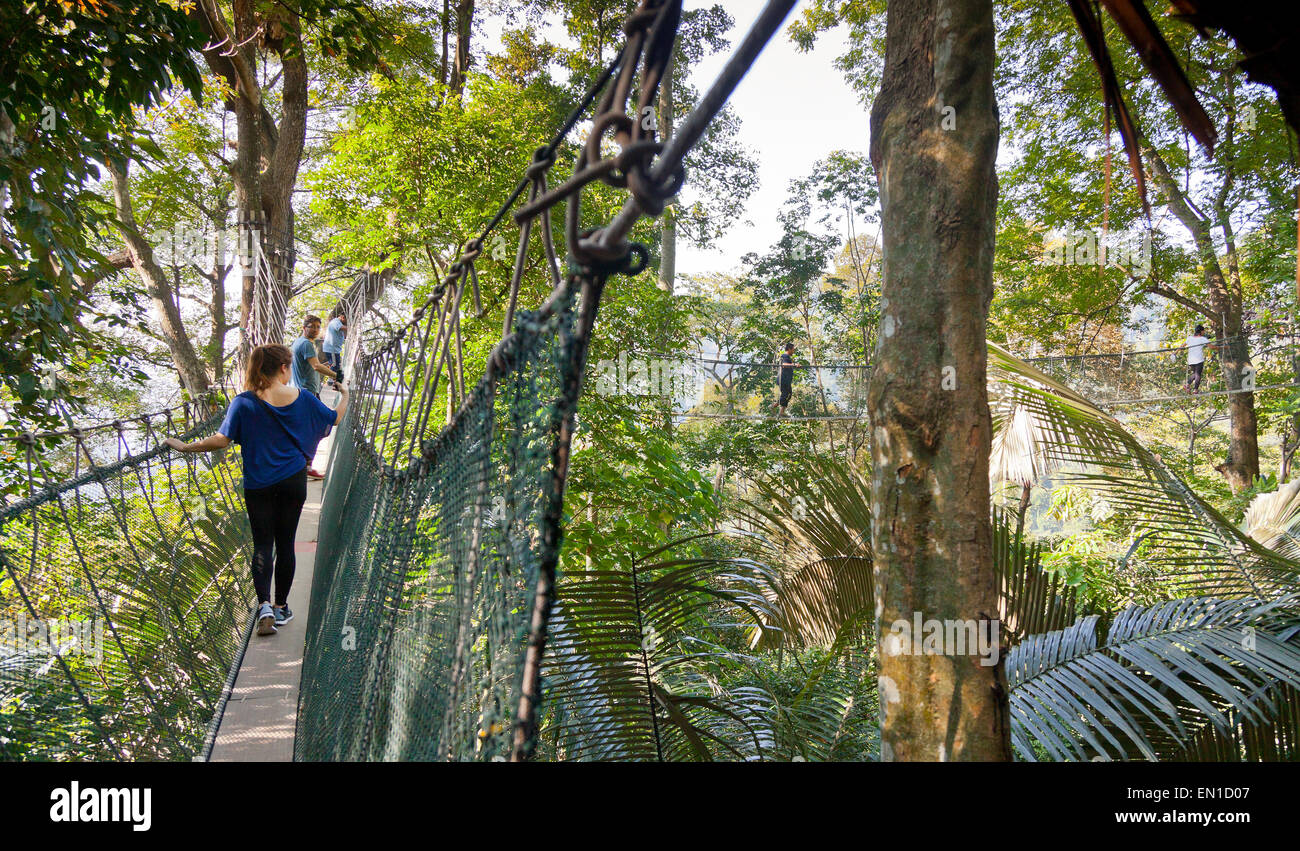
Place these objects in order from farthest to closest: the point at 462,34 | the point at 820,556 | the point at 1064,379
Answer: the point at 462,34
the point at 1064,379
the point at 820,556

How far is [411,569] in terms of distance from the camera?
116cm

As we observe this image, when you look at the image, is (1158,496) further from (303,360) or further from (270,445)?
(303,360)

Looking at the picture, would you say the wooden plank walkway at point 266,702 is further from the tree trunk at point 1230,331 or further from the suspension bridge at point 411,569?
the tree trunk at point 1230,331

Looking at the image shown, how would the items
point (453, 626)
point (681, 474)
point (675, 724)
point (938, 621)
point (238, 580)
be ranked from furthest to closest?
point (681, 474)
point (238, 580)
point (675, 724)
point (938, 621)
point (453, 626)

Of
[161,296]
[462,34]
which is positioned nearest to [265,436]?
[161,296]

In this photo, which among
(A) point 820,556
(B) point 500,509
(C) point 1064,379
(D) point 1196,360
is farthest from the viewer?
(C) point 1064,379

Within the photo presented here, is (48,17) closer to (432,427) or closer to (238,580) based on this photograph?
(238,580)

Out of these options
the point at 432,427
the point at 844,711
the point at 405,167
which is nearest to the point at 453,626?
the point at 844,711

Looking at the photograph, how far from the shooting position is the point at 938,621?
1411 millimetres

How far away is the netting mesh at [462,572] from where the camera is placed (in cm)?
67

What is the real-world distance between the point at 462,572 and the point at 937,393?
99 centimetres

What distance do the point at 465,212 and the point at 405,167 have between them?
0.54 meters

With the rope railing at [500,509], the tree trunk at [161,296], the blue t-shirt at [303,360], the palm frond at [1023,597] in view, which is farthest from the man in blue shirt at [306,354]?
the palm frond at [1023,597]

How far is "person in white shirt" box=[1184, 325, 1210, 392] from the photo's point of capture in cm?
761
